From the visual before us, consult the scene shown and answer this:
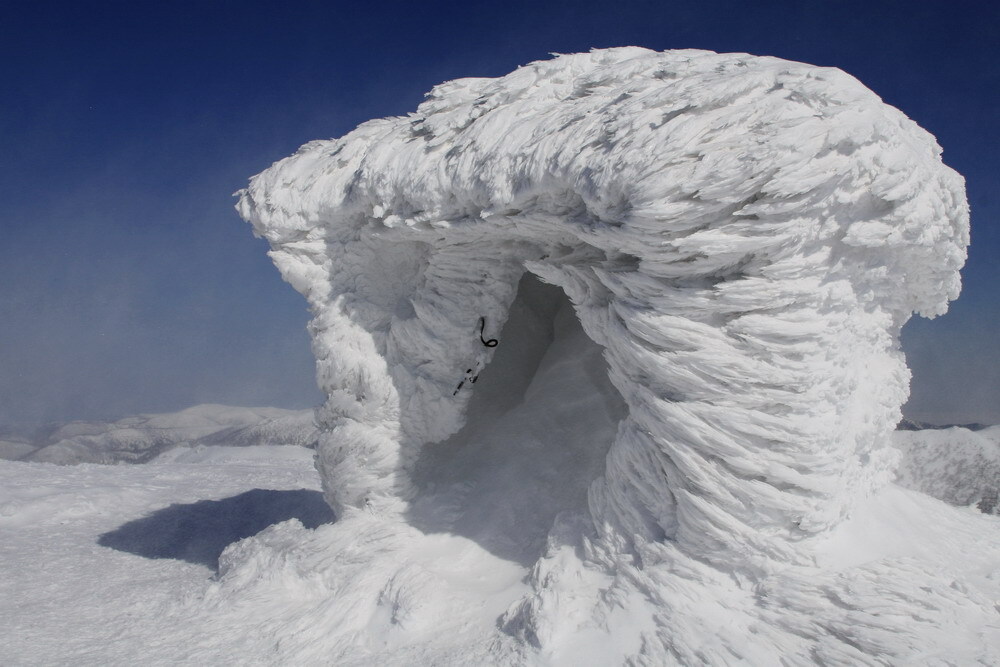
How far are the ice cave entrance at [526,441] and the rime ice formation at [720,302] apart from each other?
0.65 meters

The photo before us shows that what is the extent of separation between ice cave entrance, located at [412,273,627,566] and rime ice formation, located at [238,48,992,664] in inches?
25.7

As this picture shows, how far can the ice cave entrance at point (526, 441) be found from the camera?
4848 mm

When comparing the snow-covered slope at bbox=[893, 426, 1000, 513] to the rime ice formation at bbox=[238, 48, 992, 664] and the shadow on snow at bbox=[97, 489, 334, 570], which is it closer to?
the rime ice formation at bbox=[238, 48, 992, 664]

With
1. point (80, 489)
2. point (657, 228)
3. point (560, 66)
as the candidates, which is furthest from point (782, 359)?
point (80, 489)

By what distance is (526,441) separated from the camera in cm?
529

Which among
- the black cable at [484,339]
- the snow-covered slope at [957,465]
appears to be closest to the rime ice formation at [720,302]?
the black cable at [484,339]

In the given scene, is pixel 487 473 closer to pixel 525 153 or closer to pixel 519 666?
pixel 519 666

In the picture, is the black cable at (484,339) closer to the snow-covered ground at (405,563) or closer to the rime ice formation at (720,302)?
the rime ice formation at (720,302)

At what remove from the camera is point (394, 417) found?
5250mm

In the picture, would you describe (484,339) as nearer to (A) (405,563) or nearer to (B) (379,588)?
(A) (405,563)

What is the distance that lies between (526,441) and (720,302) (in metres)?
2.41

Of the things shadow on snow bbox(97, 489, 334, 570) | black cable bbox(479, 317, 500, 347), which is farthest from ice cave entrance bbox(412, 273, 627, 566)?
shadow on snow bbox(97, 489, 334, 570)

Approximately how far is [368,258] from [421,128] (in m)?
1.10

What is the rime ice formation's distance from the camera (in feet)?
10.2
